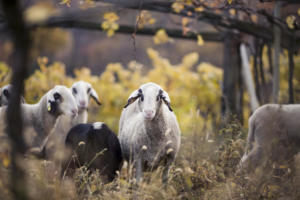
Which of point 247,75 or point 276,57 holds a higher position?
point 276,57

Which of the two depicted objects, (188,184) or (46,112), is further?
(46,112)

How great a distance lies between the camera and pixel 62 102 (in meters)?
4.87

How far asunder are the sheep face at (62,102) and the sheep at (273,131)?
7.20 ft

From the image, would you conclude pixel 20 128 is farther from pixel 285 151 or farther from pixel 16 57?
pixel 285 151

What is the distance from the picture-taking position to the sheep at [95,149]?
4.36 m

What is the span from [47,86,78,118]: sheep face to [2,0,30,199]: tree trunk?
9.36ft

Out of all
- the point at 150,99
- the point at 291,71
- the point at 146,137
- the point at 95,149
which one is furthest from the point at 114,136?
the point at 291,71

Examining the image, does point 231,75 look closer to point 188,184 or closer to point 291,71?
point 291,71

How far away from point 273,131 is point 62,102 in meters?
2.61

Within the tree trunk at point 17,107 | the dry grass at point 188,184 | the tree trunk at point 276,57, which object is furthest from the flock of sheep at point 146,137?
the tree trunk at point 17,107

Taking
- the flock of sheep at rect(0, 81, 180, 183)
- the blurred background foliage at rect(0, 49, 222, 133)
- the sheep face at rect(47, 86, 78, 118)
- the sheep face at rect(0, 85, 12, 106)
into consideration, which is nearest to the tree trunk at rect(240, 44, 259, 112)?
the blurred background foliage at rect(0, 49, 222, 133)

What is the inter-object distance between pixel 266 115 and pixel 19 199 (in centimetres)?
312

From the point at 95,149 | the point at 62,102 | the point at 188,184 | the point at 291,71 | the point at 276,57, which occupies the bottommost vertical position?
the point at 188,184

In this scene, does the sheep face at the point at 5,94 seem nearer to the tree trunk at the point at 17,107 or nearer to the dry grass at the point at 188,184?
the dry grass at the point at 188,184
